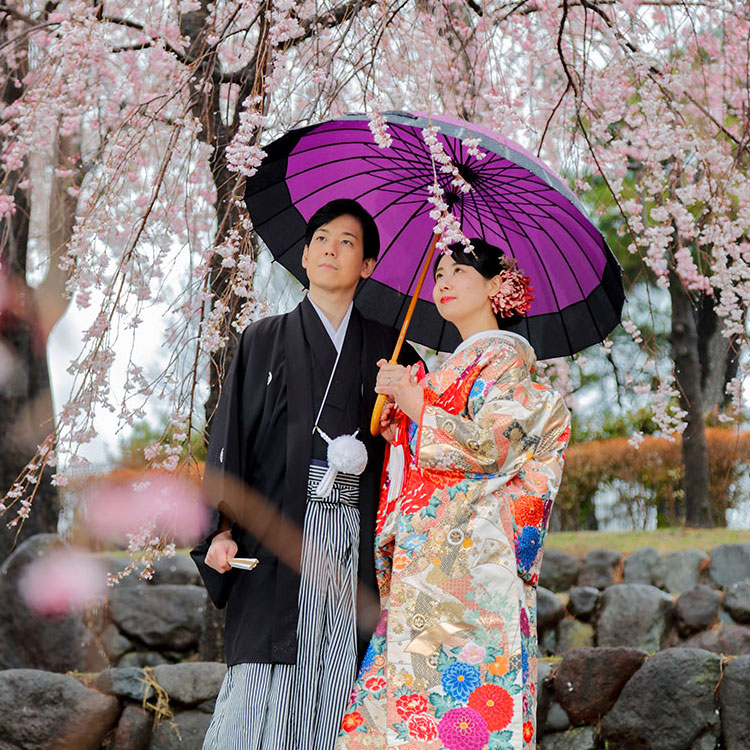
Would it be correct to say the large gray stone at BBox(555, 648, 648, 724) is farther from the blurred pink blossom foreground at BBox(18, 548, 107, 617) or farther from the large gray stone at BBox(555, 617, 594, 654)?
the blurred pink blossom foreground at BBox(18, 548, 107, 617)

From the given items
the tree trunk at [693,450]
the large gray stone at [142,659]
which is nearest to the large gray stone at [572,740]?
the large gray stone at [142,659]

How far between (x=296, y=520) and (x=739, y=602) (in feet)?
18.7

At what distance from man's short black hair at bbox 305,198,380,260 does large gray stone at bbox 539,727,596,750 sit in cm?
300

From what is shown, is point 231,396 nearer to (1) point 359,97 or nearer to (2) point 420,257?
(2) point 420,257

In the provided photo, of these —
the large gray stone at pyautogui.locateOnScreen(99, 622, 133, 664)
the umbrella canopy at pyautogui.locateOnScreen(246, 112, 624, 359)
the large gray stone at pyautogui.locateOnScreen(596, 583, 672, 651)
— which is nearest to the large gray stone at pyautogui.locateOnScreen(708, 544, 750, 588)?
the large gray stone at pyautogui.locateOnScreen(596, 583, 672, 651)

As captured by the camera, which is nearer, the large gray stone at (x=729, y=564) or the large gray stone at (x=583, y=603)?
the large gray stone at (x=583, y=603)

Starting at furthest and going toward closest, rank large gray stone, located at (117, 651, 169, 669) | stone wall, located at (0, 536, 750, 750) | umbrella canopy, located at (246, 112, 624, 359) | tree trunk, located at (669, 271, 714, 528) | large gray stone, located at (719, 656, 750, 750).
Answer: tree trunk, located at (669, 271, 714, 528), large gray stone, located at (117, 651, 169, 669), stone wall, located at (0, 536, 750, 750), large gray stone, located at (719, 656, 750, 750), umbrella canopy, located at (246, 112, 624, 359)

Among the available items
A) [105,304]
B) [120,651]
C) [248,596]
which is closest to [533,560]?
[248,596]

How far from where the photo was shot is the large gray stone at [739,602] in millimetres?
7391

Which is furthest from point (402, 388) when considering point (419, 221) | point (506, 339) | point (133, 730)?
point (133, 730)

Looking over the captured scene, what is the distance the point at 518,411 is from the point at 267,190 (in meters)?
1.22

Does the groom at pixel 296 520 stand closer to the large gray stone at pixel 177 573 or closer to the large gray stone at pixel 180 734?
the large gray stone at pixel 180 734

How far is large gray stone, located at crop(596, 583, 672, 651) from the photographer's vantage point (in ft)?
24.6

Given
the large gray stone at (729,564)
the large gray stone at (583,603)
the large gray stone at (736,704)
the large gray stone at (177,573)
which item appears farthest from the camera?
the large gray stone at (177,573)
